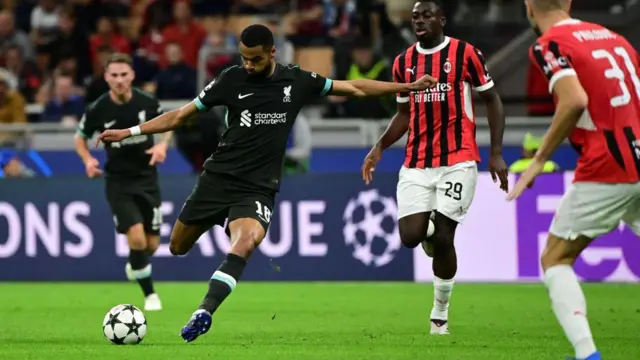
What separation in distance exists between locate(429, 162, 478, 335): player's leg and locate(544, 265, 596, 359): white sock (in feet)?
9.60

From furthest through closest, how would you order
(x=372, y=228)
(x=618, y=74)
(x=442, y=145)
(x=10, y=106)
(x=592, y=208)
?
(x=10, y=106) → (x=372, y=228) → (x=442, y=145) → (x=618, y=74) → (x=592, y=208)

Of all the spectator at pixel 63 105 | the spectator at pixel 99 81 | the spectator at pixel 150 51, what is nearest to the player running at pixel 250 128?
the spectator at pixel 99 81

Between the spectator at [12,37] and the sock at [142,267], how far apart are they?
9871mm

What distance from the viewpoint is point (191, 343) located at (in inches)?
363

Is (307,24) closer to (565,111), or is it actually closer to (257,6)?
(257,6)

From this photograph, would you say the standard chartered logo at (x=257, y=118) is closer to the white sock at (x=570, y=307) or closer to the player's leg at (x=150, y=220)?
the white sock at (x=570, y=307)

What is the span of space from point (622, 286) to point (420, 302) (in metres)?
2.94

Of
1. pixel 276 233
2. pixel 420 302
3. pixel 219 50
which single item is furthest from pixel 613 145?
pixel 219 50

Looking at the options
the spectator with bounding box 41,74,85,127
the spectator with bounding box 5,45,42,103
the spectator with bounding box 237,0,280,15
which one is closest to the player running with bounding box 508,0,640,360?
the spectator with bounding box 41,74,85,127

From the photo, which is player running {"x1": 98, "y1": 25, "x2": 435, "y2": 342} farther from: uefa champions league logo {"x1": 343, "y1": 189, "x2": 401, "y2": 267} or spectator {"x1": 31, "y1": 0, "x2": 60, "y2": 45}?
spectator {"x1": 31, "y1": 0, "x2": 60, "y2": 45}

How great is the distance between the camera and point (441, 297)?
32.8 ft

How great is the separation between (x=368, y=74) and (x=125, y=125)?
567cm

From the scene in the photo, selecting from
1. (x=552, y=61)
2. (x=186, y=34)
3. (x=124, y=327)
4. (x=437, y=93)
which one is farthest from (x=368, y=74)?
(x=552, y=61)

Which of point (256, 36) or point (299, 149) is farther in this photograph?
point (299, 149)
